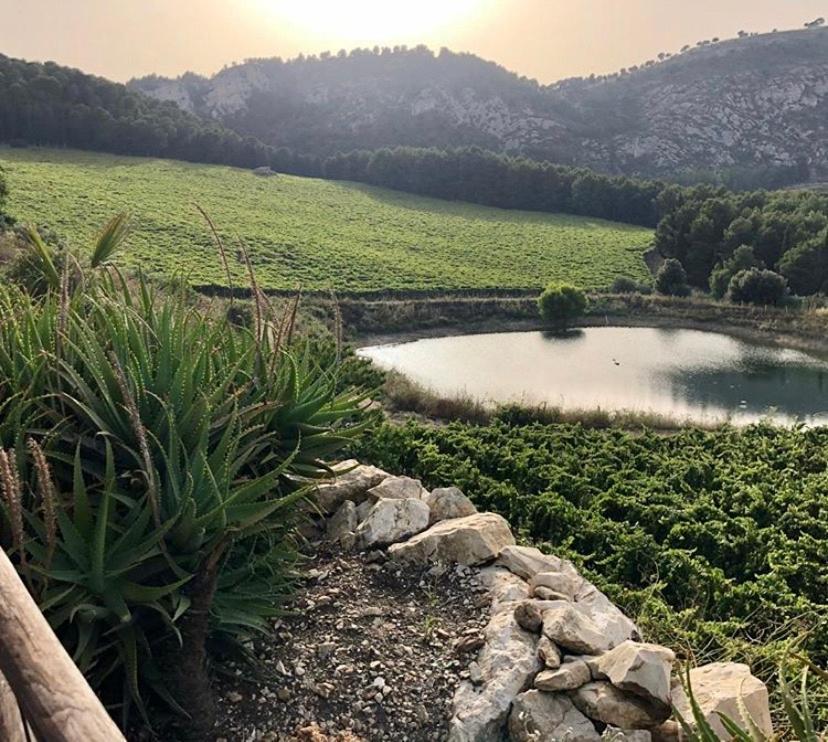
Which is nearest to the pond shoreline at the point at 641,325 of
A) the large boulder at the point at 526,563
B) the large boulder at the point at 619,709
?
the large boulder at the point at 526,563

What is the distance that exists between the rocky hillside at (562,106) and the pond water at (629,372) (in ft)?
247

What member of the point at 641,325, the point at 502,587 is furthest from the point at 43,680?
the point at 641,325

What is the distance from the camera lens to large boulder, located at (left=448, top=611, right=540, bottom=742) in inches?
139

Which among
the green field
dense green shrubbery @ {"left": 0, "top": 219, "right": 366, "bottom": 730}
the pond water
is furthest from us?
the green field

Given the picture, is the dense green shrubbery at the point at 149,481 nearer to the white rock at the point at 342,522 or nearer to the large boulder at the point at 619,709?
the white rock at the point at 342,522

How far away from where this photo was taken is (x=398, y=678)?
379 centimetres

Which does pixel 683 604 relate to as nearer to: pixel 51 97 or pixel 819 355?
pixel 819 355

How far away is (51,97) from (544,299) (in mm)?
50724

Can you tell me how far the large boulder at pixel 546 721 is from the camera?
3.49 m

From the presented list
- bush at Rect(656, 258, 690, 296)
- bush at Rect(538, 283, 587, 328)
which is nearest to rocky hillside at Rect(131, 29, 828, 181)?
bush at Rect(656, 258, 690, 296)

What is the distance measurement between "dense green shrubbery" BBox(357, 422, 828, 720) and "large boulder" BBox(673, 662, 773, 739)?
3.03 ft

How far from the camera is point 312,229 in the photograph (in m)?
53.0

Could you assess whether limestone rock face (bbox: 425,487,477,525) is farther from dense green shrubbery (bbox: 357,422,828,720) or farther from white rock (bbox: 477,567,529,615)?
dense green shrubbery (bbox: 357,422,828,720)

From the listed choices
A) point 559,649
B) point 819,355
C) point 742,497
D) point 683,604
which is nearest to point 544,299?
point 819,355
